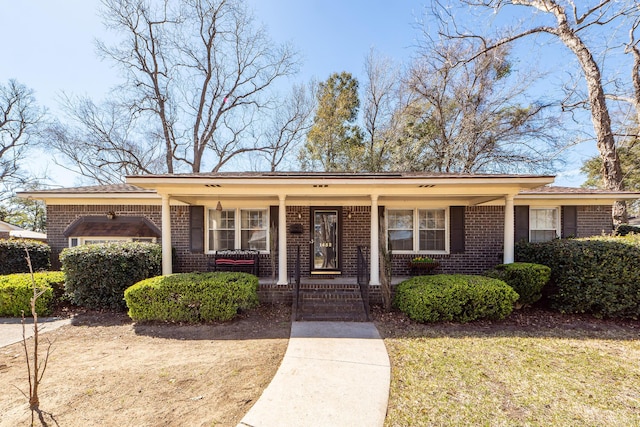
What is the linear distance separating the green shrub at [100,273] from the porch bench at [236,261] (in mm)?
1898

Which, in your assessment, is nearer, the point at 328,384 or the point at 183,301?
the point at 328,384

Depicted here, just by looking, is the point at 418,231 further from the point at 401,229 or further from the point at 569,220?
the point at 569,220

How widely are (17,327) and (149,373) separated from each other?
13.6ft

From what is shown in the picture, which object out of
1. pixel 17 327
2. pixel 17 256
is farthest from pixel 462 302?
pixel 17 256

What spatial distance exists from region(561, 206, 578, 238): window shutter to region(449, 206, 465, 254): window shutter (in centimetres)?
306

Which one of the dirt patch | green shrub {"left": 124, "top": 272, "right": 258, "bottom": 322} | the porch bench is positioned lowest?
the dirt patch

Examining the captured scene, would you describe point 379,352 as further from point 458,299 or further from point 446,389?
point 458,299

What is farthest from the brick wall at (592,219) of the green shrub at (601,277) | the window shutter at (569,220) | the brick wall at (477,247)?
the green shrub at (601,277)

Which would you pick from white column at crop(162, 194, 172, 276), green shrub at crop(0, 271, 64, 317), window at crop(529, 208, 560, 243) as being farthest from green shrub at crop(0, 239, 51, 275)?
window at crop(529, 208, 560, 243)

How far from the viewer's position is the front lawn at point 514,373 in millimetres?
2832

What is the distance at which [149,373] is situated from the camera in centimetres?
368

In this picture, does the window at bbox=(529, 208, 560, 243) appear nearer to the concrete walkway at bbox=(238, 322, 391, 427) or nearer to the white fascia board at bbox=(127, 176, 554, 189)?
the white fascia board at bbox=(127, 176, 554, 189)

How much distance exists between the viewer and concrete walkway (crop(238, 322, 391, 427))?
2748 mm

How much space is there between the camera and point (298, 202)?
26.7 feet
